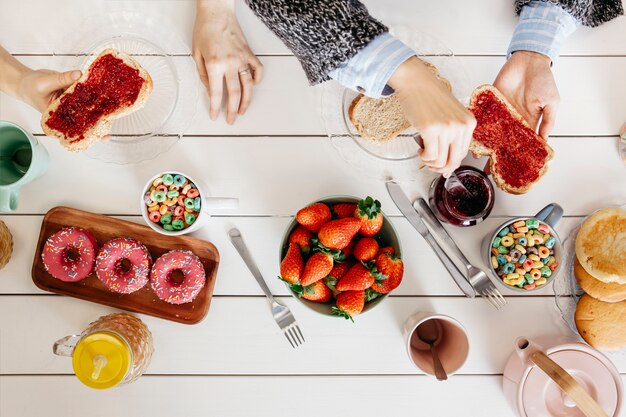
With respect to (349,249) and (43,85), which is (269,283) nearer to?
(349,249)

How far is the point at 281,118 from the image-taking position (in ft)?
4.15

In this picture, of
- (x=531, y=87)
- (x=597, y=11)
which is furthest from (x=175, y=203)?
(x=597, y=11)

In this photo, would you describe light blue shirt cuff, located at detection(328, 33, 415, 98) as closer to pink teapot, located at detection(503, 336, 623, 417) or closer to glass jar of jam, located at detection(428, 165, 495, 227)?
glass jar of jam, located at detection(428, 165, 495, 227)

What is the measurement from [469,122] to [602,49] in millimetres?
646

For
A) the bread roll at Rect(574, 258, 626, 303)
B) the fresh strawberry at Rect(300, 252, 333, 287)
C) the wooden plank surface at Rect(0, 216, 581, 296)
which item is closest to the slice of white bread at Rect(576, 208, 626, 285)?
the bread roll at Rect(574, 258, 626, 303)

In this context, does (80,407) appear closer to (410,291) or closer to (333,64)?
(410,291)

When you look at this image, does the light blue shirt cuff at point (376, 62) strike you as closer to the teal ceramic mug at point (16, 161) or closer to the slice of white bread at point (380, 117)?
the slice of white bread at point (380, 117)

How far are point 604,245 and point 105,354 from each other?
1.16 meters

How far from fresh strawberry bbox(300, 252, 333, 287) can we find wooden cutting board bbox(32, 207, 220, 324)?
0.86ft

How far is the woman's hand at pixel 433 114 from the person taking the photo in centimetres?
91

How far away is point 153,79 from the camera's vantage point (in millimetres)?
1252

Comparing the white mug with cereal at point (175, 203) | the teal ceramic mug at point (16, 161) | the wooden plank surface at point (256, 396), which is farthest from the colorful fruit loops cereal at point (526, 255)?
the teal ceramic mug at point (16, 161)

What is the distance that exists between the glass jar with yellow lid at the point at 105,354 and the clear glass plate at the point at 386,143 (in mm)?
665

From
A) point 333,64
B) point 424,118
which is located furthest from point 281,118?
point 424,118
